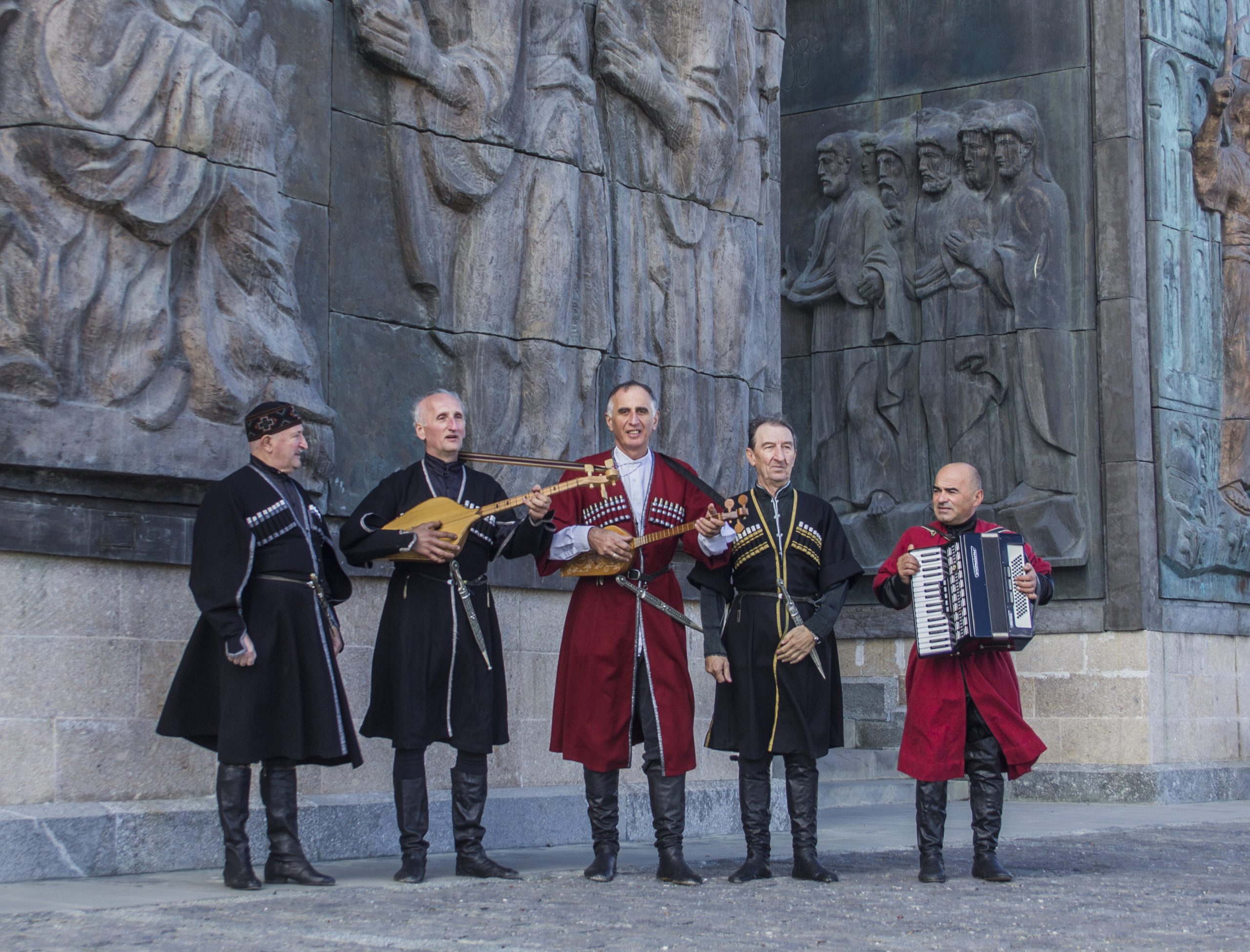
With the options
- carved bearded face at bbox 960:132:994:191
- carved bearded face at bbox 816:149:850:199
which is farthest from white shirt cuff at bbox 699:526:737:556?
carved bearded face at bbox 816:149:850:199

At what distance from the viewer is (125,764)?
7027 mm

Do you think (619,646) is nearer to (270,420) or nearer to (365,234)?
(270,420)

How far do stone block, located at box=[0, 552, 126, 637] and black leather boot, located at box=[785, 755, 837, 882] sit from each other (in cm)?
275

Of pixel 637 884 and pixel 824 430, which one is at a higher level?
pixel 824 430

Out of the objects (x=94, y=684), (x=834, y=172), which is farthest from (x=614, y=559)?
(x=834, y=172)

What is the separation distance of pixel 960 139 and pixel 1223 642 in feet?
13.8

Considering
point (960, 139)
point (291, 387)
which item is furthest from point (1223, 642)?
point (291, 387)

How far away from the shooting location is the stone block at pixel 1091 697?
40.4ft

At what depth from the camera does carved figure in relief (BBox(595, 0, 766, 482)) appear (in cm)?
990

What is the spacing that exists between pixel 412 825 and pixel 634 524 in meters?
1.43

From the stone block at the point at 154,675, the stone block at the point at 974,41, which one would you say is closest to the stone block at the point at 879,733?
the stone block at the point at 974,41

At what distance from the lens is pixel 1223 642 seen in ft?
43.0

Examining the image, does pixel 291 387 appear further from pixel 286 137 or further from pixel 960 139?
pixel 960 139

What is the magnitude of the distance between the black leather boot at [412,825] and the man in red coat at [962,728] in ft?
6.19
